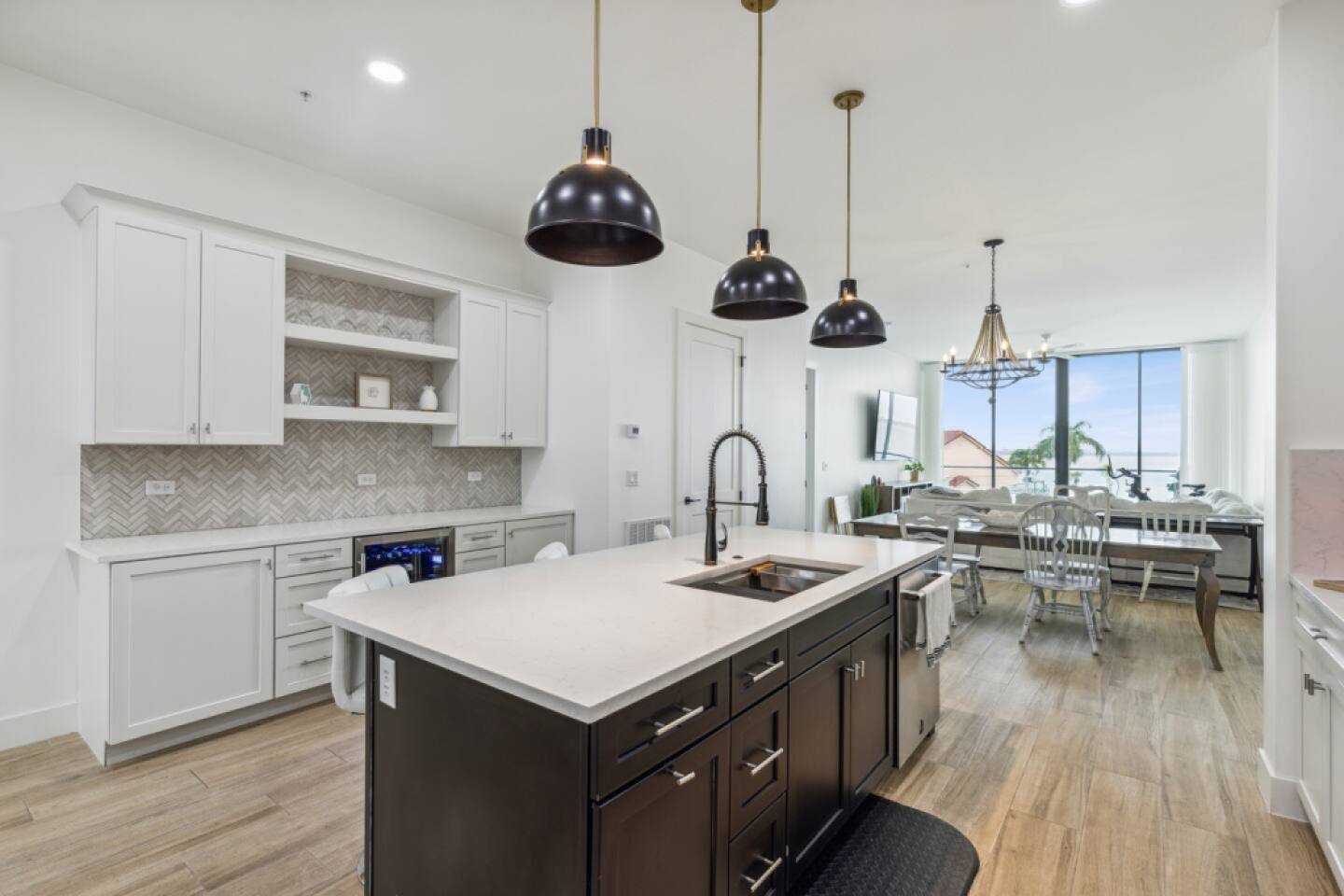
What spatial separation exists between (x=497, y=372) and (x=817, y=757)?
3.14 meters

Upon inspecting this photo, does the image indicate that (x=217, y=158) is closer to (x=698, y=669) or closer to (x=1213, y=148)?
(x=698, y=669)

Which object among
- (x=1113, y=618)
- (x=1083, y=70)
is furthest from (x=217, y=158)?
(x=1113, y=618)

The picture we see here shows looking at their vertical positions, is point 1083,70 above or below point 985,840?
above

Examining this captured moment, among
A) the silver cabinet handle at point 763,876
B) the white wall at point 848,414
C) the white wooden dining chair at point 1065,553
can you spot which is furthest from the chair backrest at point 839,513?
the silver cabinet handle at point 763,876

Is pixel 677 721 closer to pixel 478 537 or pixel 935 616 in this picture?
pixel 935 616

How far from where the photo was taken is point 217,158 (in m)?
3.20

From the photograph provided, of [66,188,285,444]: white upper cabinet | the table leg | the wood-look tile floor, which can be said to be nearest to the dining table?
the table leg

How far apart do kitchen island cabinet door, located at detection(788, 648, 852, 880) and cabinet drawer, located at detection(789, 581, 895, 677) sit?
37 mm

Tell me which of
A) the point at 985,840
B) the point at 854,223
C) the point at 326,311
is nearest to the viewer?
the point at 985,840

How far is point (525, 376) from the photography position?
4.40 metres

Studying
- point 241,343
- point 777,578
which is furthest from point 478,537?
point 777,578

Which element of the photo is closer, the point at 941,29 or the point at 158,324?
the point at 941,29

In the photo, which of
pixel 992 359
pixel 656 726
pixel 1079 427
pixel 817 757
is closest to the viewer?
pixel 656 726

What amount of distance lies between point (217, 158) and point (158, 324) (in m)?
0.99
